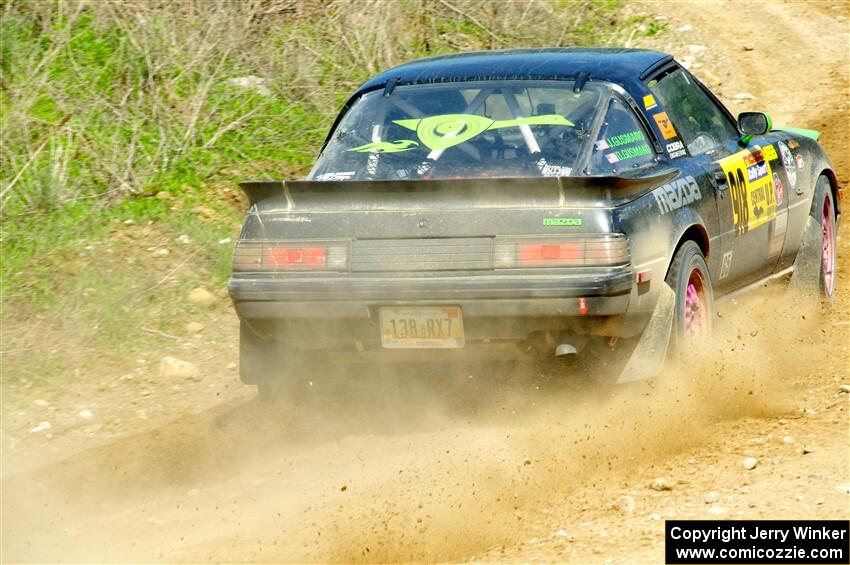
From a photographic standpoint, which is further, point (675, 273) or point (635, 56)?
point (635, 56)

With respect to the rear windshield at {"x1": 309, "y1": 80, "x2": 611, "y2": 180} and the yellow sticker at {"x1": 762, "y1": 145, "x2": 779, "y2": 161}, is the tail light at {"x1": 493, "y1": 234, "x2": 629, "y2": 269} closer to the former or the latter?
the rear windshield at {"x1": 309, "y1": 80, "x2": 611, "y2": 180}

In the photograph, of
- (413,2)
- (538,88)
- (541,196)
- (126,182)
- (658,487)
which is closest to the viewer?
(658,487)

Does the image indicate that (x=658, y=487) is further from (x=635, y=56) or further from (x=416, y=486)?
(x=635, y=56)

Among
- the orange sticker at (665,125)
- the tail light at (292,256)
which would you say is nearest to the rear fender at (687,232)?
the orange sticker at (665,125)

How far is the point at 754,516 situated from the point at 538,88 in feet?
8.67

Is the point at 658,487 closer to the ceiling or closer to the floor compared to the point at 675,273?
closer to the floor

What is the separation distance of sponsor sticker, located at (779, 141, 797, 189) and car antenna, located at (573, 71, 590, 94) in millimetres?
1686

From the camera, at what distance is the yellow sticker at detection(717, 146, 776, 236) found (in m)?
6.56

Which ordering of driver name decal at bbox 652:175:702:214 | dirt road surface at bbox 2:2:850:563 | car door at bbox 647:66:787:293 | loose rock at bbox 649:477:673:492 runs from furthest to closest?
car door at bbox 647:66:787:293, driver name decal at bbox 652:175:702:214, loose rock at bbox 649:477:673:492, dirt road surface at bbox 2:2:850:563

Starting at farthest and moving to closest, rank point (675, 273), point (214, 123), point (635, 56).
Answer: point (214, 123) < point (635, 56) < point (675, 273)

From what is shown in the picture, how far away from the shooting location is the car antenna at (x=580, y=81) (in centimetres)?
611

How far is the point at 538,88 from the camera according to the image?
6.16 meters

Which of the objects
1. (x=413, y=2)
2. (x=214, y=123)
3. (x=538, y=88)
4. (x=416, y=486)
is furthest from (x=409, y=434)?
(x=413, y=2)

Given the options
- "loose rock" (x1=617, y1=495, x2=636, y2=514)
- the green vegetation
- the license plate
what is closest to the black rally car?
the license plate
